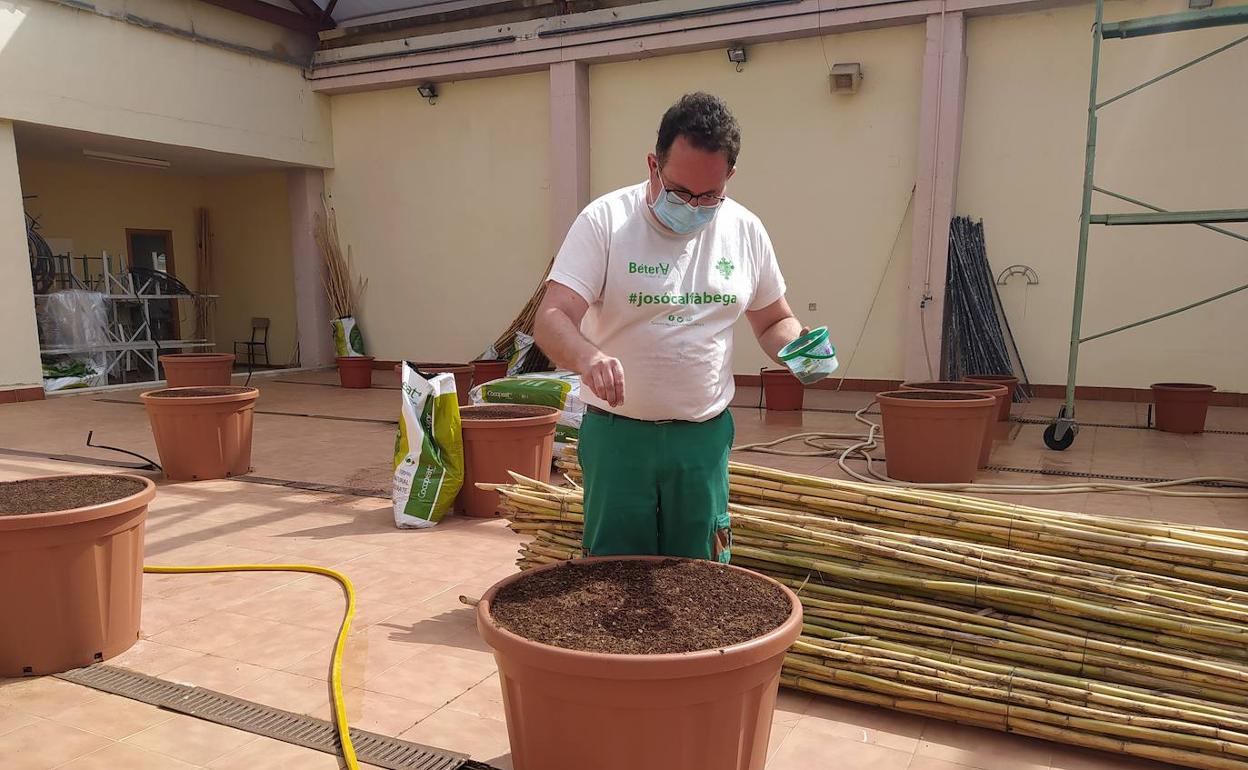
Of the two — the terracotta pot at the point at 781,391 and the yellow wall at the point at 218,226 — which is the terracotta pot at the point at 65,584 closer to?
the terracotta pot at the point at 781,391

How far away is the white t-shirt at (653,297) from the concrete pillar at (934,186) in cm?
661

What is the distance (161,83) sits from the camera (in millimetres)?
8672

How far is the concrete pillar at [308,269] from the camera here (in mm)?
10758

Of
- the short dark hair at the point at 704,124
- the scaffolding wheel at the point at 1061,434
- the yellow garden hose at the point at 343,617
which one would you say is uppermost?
the short dark hair at the point at 704,124

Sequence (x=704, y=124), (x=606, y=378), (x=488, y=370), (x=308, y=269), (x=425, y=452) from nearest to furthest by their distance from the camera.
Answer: (x=606, y=378) < (x=704, y=124) < (x=425, y=452) < (x=488, y=370) < (x=308, y=269)

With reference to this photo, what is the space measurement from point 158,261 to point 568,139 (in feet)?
21.3

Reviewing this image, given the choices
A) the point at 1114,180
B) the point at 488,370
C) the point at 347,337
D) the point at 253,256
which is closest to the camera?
the point at 1114,180

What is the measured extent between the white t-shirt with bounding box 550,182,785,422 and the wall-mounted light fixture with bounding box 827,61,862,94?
22.5 ft

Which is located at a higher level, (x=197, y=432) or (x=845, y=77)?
(x=845, y=77)

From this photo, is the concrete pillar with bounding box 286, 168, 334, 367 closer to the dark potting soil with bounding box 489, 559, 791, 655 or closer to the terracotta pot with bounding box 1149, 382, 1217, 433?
the terracotta pot with bounding box 1149, 382, 1217, 433

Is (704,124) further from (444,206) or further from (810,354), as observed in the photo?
(444,206)

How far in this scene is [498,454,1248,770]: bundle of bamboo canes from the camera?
1.89 m

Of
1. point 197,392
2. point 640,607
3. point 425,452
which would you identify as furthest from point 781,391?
point 640,607

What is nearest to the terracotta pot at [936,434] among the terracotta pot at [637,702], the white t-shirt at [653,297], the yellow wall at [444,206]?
the white t-shirt at [653,297]
